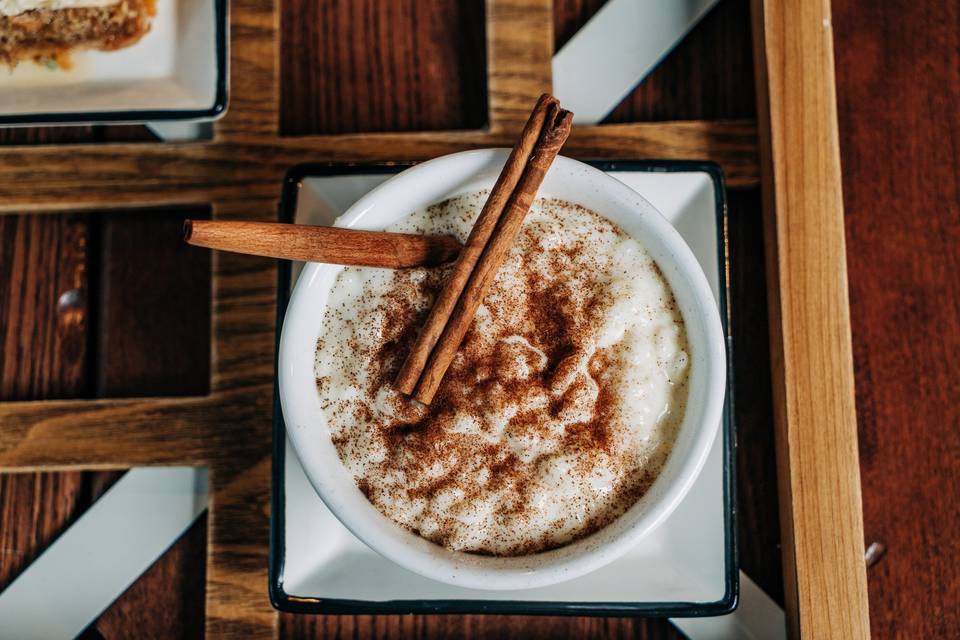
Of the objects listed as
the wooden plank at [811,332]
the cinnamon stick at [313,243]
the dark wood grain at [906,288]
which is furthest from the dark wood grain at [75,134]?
the dark wood grain at [906,288]

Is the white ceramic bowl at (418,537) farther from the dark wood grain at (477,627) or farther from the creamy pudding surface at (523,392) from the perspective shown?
the dark wood grain at (477,627)

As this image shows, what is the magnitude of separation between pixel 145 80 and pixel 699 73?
72 cm

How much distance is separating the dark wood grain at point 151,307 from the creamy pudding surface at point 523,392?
12.4 inches

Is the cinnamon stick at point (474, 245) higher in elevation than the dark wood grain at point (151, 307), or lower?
higher

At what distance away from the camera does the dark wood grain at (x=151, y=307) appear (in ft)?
3.40

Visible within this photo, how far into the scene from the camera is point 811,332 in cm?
90

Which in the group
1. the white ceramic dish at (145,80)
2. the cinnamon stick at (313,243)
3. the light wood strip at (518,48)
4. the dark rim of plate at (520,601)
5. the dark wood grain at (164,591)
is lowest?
the dark wood grain at (164,591)

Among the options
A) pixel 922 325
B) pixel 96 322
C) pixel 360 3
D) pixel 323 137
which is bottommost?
pixel 96 322

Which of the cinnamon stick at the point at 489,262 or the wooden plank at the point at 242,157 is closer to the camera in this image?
the cinnamon stick at the point at 489,262

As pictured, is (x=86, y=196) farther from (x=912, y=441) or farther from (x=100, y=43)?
(x=912, y=441)

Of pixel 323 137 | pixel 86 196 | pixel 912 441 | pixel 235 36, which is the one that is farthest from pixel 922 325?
pixel 86 196

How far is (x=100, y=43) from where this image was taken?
99 cm

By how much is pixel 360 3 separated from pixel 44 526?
83 cm

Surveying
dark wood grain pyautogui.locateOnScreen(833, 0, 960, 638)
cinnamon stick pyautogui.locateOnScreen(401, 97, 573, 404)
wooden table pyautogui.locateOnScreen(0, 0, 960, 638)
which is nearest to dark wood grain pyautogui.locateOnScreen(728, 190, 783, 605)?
wooden table pyautogui.locateOnScreen(0, 0, 960, 638)
